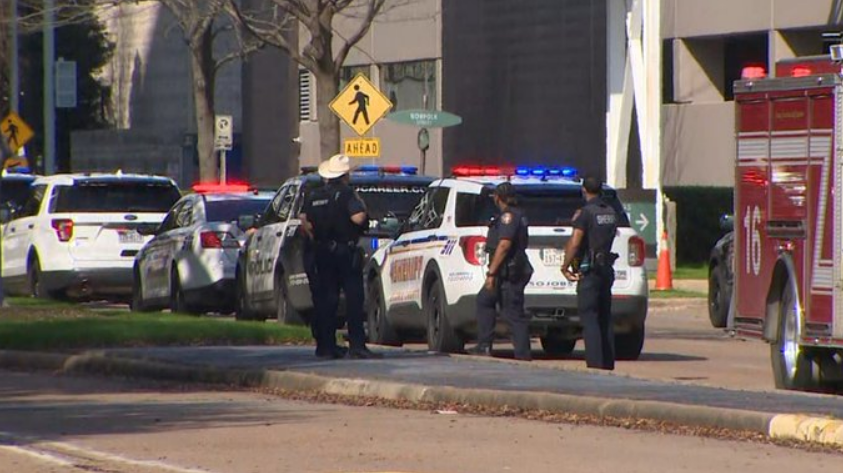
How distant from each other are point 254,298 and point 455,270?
5343 millimetres

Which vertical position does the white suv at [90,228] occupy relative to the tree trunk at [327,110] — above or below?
below

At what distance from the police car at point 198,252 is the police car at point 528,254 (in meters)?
4.95

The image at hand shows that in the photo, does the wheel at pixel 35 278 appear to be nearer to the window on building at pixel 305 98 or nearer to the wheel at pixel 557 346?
the wheel at pixel 557 346

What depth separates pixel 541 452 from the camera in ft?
38.3

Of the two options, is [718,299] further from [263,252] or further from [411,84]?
[411,84]

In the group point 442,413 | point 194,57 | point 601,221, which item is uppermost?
point 194,57

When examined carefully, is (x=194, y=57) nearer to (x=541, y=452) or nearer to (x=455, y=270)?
(x=455, y=270)

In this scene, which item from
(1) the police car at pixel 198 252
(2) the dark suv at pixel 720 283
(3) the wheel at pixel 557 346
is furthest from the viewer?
(2) the dark suv at pixel 720 283

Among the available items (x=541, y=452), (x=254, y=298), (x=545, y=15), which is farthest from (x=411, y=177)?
(x=545, y=15)

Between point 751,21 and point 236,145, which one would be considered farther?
point 236,145

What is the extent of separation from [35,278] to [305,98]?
26.1 metres

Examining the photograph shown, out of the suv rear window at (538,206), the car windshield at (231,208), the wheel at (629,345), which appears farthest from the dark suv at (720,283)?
the suv rear window at (538,206)

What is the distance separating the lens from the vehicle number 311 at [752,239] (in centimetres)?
1639

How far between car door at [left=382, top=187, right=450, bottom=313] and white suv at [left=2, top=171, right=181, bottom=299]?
7.71m
